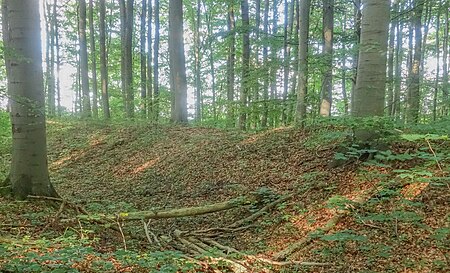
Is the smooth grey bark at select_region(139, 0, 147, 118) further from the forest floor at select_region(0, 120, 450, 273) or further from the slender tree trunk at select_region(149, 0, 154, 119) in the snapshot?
the forest floor at select_region(0, 120, 450, 273)

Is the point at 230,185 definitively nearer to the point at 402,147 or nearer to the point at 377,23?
the point at 402,147

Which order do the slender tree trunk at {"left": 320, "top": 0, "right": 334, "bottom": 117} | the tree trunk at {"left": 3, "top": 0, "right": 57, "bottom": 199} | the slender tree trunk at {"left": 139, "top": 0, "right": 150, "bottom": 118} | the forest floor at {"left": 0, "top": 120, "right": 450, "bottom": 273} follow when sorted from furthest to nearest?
1. the slender tree trunk at {"left": 139, "top": 0, "right": 150, "bottom": 118}
2. the slender tree trunk at {"left": 320, "top": 0, "right": 334, "bottom": 117}
3. the tree trunk at {"left": 3, "top": 0, "right": 57, "bottom": 199}
4. the forest floor at {"left": 0, "top": 120, "right": 450, "bottom": 273}

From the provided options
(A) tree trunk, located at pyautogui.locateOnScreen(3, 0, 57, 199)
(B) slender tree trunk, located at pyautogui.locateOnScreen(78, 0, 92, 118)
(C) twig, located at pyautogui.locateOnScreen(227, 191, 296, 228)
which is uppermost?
(B) slender tree trunk, located at pyautogui.locateOnScreen(78, 0, 92, 118)

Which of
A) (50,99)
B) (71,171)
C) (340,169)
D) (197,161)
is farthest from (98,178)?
(50,99)

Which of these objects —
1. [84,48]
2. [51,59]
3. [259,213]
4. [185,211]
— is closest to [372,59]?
[259,213]

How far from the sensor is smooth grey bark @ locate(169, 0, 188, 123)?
13.5 metres

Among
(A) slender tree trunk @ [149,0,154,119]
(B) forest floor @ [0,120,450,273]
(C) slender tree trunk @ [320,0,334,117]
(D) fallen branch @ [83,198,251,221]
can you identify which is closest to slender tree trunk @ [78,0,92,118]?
(A) slender tree trunk @ [149,0,154,119]

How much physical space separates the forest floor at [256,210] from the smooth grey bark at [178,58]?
10.9ft

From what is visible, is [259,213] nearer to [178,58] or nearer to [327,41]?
[327,41]

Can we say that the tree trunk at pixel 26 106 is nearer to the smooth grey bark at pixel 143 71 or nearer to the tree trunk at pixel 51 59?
the smooth grey bark at pixel 143 71

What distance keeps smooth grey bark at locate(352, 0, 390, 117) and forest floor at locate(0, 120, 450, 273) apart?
0.84 m

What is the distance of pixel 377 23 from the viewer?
19.9ft

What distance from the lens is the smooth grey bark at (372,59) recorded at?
606 centimetres

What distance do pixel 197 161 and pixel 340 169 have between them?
4.02 meters
